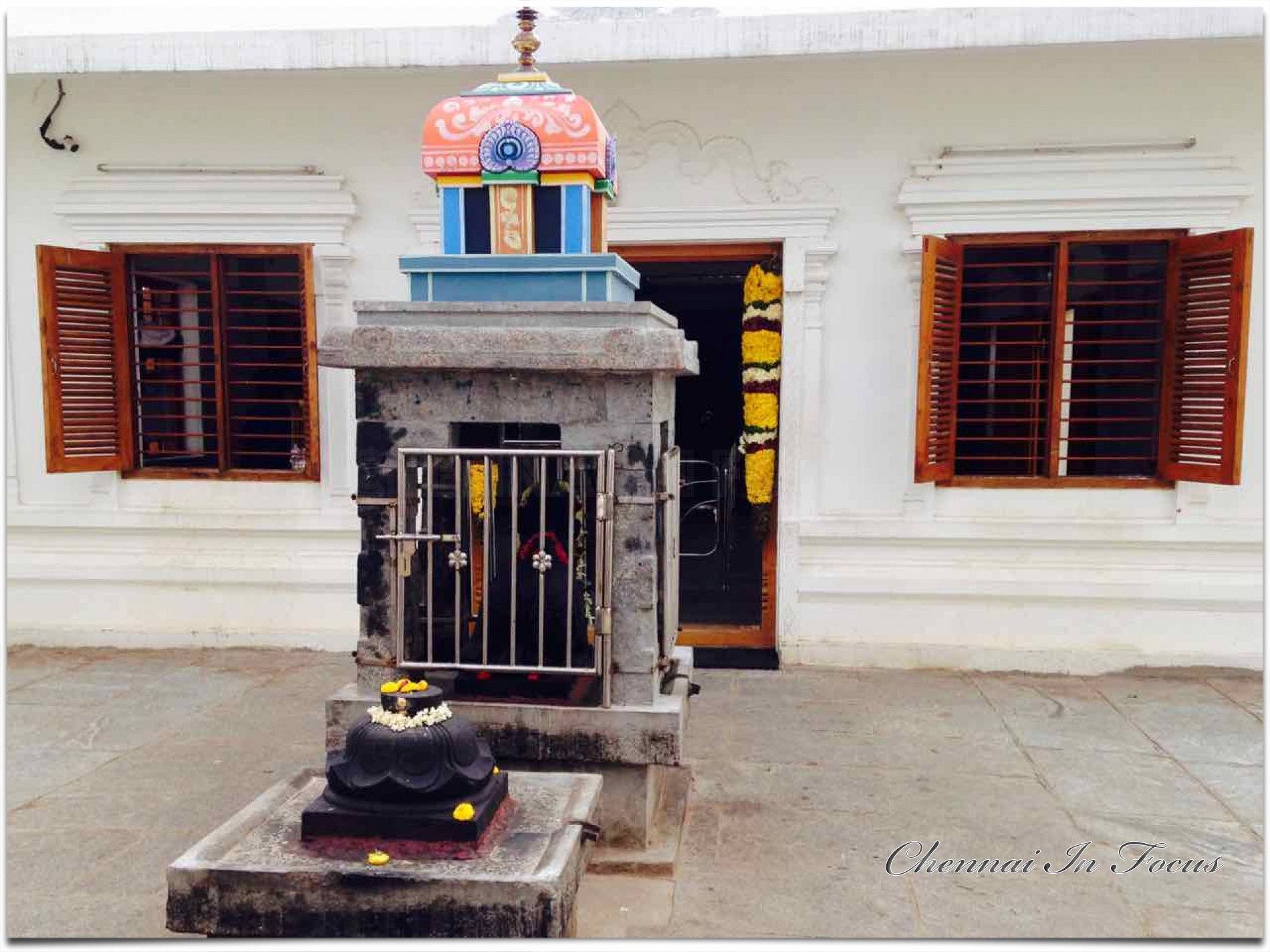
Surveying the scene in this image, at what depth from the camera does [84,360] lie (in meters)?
5.91

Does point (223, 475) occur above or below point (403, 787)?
above

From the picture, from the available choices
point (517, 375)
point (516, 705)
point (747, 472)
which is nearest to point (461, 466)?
point (517, 375)

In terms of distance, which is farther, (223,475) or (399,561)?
(223,475)

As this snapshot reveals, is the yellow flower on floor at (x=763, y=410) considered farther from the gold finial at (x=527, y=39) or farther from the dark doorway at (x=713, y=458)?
the gold finial at (x=527, y=39)

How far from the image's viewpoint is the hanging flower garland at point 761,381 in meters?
5.79

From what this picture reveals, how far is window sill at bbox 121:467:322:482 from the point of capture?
6.16m

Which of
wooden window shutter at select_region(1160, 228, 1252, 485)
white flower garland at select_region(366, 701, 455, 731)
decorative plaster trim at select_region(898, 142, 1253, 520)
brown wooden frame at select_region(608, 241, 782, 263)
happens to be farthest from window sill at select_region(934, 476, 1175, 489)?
white flower garland at select_region(366, 701, 455, 731)

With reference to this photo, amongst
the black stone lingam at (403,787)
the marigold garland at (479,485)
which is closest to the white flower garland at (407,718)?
the black stone lingam at (403,787)

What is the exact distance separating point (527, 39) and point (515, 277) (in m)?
0.86

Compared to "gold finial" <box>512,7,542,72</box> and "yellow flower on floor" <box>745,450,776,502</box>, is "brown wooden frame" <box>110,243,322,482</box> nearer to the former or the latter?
"yellow flower on floor" <box>745,450,776,502</box>

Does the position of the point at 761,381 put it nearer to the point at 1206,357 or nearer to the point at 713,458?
the point at 1206,357

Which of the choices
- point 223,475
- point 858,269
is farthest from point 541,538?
point 223,475

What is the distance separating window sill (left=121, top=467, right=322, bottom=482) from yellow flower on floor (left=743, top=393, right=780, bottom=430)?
108 inches

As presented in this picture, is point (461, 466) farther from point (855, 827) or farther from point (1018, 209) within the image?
point (1018, 209)
